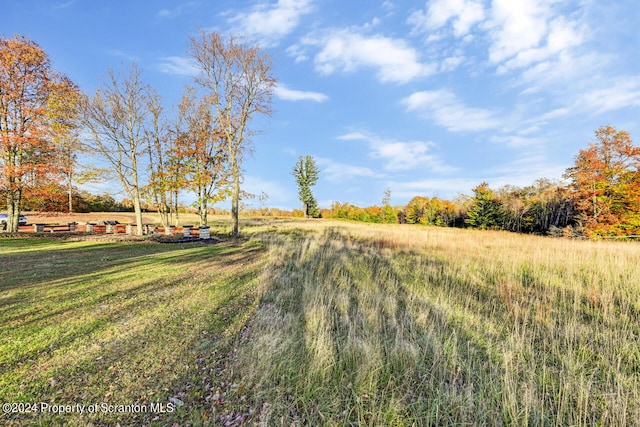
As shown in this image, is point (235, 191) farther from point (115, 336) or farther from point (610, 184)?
point (610, 184)

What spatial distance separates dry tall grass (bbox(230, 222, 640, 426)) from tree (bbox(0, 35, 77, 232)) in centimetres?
2084

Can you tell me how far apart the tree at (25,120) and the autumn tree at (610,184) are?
42.5 m

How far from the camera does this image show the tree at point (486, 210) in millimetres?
37188

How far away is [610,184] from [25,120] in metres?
45.6

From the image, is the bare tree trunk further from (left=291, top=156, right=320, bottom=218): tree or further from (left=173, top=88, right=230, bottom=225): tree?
(left=291, top=156, right=320, bottom=218): tree

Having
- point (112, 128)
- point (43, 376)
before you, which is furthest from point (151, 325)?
point (112, 128)

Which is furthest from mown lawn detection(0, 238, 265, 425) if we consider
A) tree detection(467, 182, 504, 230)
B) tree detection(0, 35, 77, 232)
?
tree detection(467, 182, 504, 230)

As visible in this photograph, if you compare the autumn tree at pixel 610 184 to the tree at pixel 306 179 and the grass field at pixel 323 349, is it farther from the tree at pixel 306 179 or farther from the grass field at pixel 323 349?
the tree at pixel 306 179

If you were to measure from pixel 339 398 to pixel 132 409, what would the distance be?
79.9 inches

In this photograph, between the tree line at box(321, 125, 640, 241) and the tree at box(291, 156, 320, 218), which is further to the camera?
the tree at box(291, 156, 320, 218)

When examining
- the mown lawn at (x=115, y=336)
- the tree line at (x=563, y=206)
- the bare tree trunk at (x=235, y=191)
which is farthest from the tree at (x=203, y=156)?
the tree line at (x=563, y=206)

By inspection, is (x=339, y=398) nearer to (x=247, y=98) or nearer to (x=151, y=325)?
(x=151, y=325)

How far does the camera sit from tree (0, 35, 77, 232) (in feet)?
53.7

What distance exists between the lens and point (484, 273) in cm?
775
